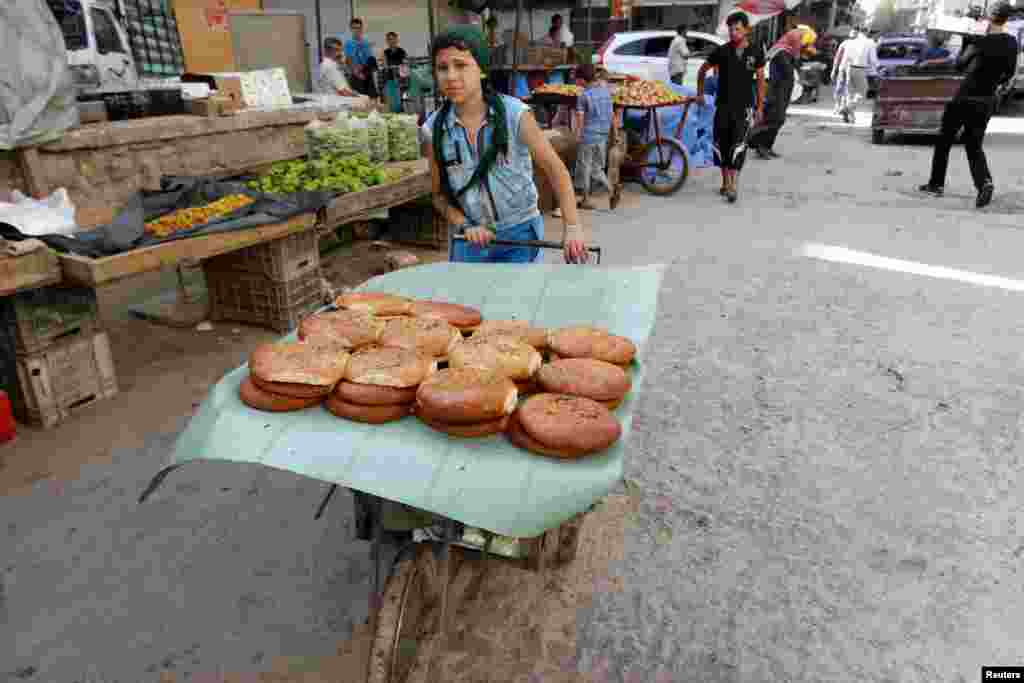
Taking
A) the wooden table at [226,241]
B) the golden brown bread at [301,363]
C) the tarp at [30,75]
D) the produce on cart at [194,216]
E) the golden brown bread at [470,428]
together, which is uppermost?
the tarp at [30,75]

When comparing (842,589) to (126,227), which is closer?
(842,589)

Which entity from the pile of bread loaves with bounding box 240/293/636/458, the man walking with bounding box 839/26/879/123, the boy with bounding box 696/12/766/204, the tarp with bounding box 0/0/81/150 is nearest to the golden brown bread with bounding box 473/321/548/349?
the pile of bread loaves with bounding box 240/293/636/458

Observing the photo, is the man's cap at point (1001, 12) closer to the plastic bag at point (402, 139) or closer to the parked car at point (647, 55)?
the plastic bag at point (402, 139)

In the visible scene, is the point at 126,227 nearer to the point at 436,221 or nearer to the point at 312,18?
the point at 436,221

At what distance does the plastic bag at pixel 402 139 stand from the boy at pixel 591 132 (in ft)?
8.68

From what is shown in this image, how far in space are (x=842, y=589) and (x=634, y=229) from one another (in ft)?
19.9

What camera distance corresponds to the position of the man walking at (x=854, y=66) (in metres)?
16.5

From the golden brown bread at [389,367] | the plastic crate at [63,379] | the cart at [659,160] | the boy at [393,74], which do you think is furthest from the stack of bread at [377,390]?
the boy at [393,74]

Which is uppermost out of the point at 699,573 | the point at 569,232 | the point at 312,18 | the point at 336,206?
the point at 312,18

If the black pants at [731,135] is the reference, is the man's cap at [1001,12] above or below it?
above

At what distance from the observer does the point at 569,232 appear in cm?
295

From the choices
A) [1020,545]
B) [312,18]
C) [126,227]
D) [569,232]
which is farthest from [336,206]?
[312,18]

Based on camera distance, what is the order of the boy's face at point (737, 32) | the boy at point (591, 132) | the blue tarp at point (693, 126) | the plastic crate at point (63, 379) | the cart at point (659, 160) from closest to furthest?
the plastic crate at point (63, 379)
the boy's face at point (737, 32)
the boy at point (591, 132)
the cart at point (659, 160)
the blue tarp at point (693, 126)

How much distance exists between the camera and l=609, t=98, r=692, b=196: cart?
10.2m
